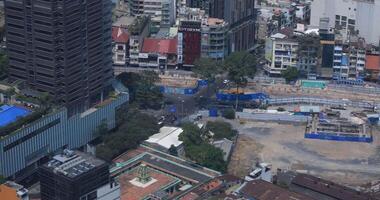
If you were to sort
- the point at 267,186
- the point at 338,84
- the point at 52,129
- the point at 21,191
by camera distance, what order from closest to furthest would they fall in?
the point at 21,191, the point at 267,186, the point at 52,129, the point at 338,84

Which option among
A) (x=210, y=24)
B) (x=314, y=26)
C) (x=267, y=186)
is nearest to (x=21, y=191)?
(x=267, y=186)

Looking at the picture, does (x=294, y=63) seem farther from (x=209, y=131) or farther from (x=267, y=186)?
(x=267, y=186)

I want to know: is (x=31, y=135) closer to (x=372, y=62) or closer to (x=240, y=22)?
(x=240, y=22)

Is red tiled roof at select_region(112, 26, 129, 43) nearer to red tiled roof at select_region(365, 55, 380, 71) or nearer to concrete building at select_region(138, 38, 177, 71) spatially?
concrete building at select_region(138, 38, 177, 71)

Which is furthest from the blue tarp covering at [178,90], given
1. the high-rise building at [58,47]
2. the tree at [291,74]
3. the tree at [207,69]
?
the high-rise building at [58,47]

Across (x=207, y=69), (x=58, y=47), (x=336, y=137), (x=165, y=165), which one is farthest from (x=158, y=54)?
(x=165, y=165)
